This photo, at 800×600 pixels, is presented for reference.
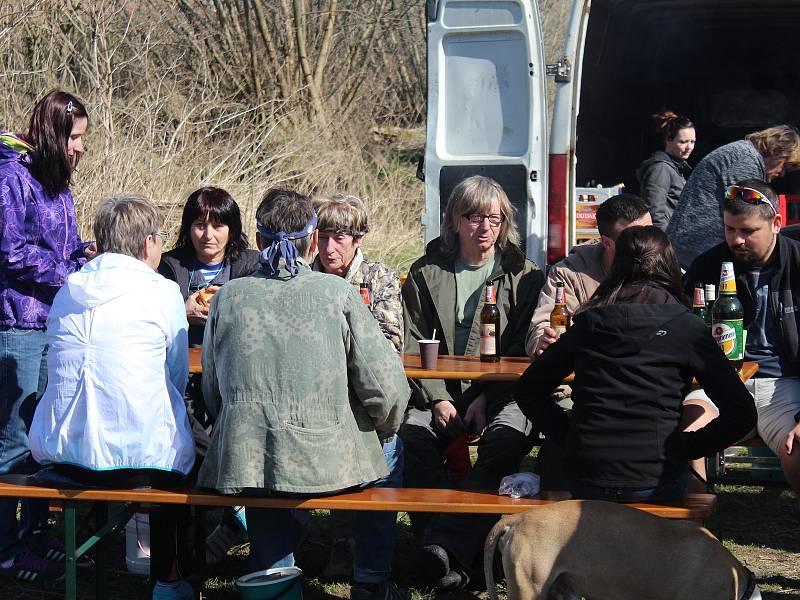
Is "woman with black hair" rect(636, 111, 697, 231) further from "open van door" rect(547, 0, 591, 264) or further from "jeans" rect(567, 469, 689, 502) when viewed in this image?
"jeans" rect(567, 469, 689, 502)

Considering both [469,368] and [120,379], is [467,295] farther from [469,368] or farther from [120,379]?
[120,379]

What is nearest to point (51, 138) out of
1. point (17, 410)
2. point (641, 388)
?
point (17, 410)

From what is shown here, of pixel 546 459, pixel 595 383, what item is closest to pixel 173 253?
pixel 546 459

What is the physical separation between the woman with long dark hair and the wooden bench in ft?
0.41

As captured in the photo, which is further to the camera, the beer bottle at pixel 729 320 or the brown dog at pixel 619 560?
the beer bottle at pixel 729 320

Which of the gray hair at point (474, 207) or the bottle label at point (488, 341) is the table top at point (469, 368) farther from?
the gray hair at point (474, 207)

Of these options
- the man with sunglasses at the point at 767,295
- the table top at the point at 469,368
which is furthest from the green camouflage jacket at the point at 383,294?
the man with sunglasses at the point at 767,295

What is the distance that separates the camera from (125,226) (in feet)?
12.6

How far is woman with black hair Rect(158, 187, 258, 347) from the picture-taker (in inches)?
196

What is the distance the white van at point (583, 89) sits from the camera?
5641 millimetres

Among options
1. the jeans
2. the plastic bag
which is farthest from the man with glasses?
the jeans

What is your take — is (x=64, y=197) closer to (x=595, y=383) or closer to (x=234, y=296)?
(x=234, y=296)

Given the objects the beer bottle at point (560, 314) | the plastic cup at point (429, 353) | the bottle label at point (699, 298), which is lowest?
the plastic cup at point (429, 353)

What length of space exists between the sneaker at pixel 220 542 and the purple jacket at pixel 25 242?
1.17 meters
